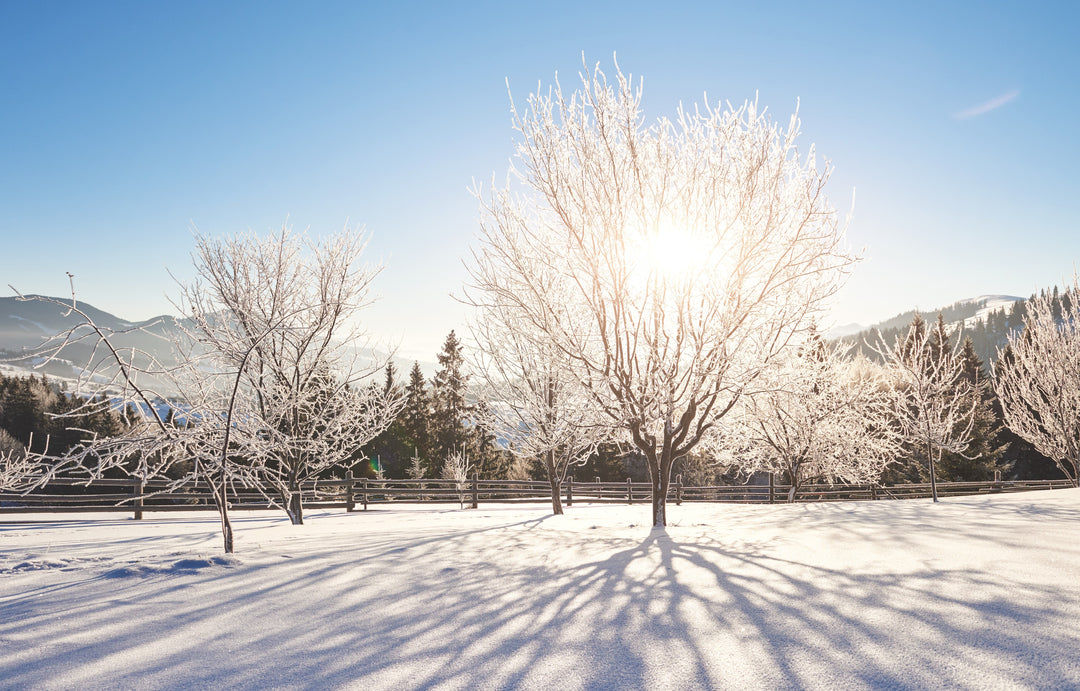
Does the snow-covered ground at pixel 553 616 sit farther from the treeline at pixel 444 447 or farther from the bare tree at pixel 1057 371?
the treeline at pixel 444 447

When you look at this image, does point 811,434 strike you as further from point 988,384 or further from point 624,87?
point 988,384

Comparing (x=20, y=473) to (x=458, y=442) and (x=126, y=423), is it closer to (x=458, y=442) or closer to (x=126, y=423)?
(x=126, y=423)

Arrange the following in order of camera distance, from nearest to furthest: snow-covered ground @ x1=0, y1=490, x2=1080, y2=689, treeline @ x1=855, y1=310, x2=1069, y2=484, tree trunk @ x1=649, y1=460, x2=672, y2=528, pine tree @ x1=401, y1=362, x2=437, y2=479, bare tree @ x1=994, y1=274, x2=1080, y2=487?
1. snow-covered ground @ x1=0, y1=490, x2=1080, y2=689
2. tree trunk @ x1=649, y1=460, x2=672, y2=528
3. bare tree @ x1=994, y1=274, x2=1080, y2=487
4. treeline @ x1=855, y1=310, x2=1069, y2=484
5. pine tree @ x1=401, y1=362, x2=437, y2=479

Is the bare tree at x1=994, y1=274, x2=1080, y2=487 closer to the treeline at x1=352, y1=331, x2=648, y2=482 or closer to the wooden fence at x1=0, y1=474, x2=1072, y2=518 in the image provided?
the wooden fence at x1=0, y1=474, x2=1072, y2=518

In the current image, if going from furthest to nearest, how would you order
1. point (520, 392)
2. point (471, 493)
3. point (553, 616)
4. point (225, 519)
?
point (471, 493) < point (520, 392) < point (225, 519) < point (553, 616)

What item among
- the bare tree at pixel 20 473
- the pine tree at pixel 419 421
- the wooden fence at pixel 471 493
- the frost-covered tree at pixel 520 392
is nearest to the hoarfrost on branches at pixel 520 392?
the frost-covered tree at pixel 520 392

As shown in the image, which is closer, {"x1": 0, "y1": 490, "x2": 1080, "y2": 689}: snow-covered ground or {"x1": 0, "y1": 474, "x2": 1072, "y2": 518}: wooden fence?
{"x1": 0, "y1": 490, "x2": 1080, "y2": 689}: snow-covered ground

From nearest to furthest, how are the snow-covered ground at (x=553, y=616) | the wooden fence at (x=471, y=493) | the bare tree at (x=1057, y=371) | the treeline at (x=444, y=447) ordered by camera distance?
the snow-covered ground at (x=553, y=616), the wooden fence at (x=471, y=493), the bare tree at (x=1057, y=371), the treeline at (x=444, y=447)

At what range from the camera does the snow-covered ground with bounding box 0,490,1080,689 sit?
130 inches

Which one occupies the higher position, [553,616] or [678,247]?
[678,247]

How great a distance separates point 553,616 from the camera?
4.32 meters

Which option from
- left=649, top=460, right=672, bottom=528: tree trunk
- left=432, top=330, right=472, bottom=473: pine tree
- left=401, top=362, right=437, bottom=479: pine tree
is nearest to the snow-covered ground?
left=649, top=460, right=672, bottom=528: tree trunk

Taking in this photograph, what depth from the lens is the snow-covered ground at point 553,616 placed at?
3295 mm

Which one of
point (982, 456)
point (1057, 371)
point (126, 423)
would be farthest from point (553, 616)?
point (982, 456)
